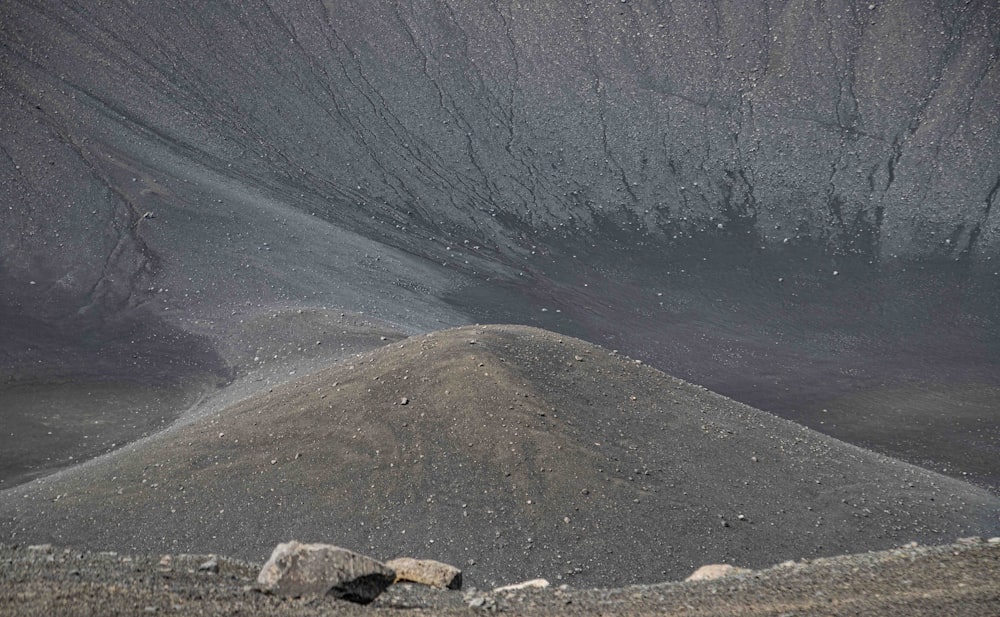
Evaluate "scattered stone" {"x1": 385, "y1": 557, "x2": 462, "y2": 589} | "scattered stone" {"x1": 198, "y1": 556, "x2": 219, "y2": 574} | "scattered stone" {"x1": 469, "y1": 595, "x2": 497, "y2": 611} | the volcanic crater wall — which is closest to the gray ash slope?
the volcanic crater wall

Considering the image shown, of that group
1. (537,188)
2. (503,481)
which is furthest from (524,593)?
(537,188)

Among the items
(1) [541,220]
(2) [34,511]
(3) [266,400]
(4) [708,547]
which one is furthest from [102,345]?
(4) [708,547]

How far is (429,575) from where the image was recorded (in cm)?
656

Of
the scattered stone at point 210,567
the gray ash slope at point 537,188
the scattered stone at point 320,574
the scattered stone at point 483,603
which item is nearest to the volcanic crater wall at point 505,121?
the gray ash slope at point 537,188

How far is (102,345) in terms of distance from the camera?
18.3 metres

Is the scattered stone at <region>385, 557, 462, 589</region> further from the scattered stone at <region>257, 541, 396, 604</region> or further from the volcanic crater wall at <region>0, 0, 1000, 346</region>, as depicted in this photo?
the volcanic crater wall at <region>0, 0, 1000, 346</region>

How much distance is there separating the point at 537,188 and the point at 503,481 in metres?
16.9

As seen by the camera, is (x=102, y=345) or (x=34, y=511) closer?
(x=34, y=511)

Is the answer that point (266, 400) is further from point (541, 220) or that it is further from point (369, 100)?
point (369, 100)

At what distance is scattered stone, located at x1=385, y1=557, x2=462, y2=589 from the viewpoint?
6.49 metres

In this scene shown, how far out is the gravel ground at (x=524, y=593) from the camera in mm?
5012

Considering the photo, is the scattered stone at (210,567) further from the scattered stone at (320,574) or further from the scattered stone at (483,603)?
the scattered stone at (483,603)

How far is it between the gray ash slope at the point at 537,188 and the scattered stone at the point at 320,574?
10.6 metres

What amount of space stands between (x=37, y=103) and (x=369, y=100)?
962cm
